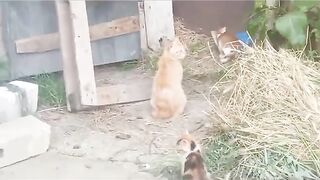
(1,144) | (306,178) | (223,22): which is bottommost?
(306,178)

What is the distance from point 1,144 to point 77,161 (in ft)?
1.21

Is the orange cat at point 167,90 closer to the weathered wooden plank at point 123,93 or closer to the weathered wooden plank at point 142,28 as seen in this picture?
the weathered wooden plank at point 123,93

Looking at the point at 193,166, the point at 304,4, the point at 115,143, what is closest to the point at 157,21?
the point at 304,4

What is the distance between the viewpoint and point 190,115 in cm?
359

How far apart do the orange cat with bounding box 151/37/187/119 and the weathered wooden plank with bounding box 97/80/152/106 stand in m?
0.28

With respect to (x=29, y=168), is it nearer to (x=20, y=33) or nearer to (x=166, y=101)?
(x=166, y=101)

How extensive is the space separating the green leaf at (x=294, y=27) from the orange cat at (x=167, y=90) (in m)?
0.61

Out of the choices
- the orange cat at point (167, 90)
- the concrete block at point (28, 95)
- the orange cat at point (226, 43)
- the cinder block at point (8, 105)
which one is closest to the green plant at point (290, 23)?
the orange cat at point (226, 43)

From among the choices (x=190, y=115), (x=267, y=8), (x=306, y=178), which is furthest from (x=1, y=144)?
(x=267, y=8)

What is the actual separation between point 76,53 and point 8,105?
1.56 feet

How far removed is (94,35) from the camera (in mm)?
4125

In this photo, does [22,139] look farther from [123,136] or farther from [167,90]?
[167,90]

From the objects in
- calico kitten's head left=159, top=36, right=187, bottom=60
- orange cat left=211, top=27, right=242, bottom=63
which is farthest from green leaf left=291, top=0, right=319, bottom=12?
calico kitten's head left=159, top=36, right=187, bottom=60

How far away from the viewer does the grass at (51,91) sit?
373 centimetres
